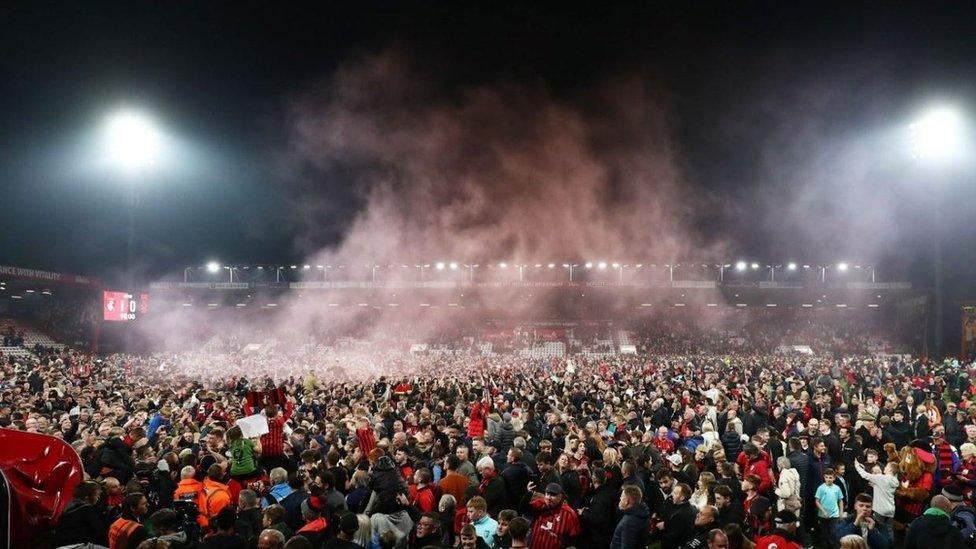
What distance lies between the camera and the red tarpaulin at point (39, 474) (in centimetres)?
470

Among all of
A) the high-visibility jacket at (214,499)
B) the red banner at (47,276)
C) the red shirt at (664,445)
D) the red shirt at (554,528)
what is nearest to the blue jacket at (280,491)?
the high-visibility jacket at (214,499)

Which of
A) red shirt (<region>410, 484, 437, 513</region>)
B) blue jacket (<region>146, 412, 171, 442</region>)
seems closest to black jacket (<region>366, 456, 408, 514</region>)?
red shirt (<region>410, 484, 437, 513</region>)

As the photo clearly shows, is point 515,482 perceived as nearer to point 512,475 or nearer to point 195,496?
point 512,475

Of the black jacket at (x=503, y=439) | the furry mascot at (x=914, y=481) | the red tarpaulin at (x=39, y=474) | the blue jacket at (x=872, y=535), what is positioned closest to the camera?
the red tarpaulin at (x=39, y=474)

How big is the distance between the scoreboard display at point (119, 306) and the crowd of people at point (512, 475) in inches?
694

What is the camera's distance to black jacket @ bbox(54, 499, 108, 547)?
15.1ft

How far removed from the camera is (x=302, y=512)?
17.4 feet

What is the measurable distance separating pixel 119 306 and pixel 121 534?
2830 cm

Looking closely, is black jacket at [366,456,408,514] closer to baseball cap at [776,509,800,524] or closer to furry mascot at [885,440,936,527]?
baseball cap at [776,509,800,524]

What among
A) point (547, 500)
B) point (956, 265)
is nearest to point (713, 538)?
point (547, 500)

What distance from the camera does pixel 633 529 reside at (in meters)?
4.83

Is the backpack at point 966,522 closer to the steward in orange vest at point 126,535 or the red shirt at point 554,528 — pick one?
the red shirt at point 554,528

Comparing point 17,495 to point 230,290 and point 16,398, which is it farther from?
point 230,290

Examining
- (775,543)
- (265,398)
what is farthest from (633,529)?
(265,398)
